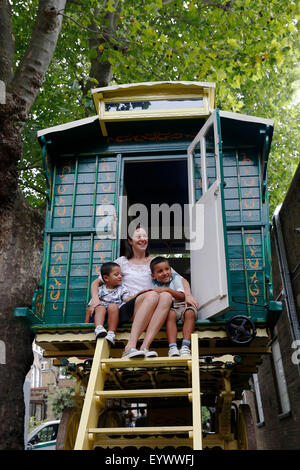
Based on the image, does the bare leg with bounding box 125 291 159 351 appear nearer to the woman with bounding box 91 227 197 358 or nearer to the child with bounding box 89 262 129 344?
the woman with bounding box 91 227 197 358

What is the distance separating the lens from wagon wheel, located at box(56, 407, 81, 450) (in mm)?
4723

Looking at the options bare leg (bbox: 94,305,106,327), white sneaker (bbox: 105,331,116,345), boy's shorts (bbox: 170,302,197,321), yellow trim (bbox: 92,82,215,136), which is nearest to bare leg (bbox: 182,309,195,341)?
boy's shorts (bbox: 170,302,197,321)

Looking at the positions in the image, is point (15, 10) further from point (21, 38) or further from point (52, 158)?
point (52, 158)

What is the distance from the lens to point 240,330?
419 cm

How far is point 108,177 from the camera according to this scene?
562cm

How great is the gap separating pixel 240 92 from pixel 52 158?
8518 millimetres

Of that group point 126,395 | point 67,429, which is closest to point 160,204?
point 67,429

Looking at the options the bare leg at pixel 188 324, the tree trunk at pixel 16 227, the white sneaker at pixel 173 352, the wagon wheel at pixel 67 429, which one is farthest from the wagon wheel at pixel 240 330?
the tree trunk at pixel 16 227

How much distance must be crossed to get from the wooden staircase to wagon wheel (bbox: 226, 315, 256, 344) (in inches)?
20.0

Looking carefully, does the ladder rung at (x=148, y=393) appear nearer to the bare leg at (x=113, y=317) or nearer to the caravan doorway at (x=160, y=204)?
the bare leg at (x=113, y=317)

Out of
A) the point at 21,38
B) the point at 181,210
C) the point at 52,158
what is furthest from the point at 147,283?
the point at 21,38

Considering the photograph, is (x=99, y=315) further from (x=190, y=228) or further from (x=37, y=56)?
(x=37, y=56)

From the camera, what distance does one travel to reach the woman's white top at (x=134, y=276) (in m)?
4.64

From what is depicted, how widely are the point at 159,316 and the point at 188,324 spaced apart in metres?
0.34
